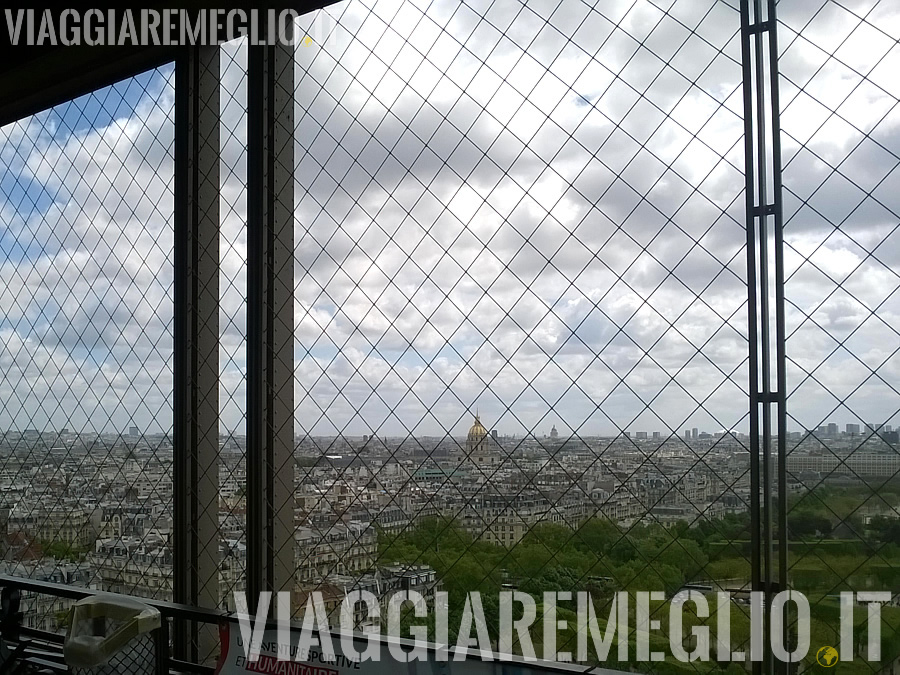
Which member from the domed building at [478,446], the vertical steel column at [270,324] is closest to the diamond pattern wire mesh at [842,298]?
the domed building at [478,446]

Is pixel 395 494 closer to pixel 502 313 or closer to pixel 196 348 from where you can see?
pixel 502 313

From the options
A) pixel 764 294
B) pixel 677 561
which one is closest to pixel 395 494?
pixel 677 561

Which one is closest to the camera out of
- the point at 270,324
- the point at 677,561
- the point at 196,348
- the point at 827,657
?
the point at 827,657

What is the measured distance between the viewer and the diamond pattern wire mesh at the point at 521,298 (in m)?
1.73

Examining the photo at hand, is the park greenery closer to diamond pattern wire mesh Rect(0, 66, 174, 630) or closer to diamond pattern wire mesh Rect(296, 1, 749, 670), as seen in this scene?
diamond pattern wire mesh Rect(296, 1, 749, 670)

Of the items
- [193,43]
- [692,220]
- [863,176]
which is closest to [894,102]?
[863,176]

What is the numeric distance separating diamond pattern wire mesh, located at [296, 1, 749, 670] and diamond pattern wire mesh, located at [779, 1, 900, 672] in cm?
12

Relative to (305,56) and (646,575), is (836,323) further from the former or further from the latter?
(305,56)

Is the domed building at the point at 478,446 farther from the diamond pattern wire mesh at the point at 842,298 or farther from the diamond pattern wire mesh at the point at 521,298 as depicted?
the diamond pattern wire mesh at the point at 842,298

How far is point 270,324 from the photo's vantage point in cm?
237

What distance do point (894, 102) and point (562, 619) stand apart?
1.30 m

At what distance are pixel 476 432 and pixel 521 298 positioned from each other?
352mm

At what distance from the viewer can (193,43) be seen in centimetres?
264

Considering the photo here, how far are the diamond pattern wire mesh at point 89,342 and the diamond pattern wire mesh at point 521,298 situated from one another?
70cm
